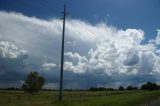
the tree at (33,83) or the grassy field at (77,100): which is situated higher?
the tree at (33,83)

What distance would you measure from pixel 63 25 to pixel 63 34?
3.41 ft

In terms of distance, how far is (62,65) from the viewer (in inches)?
1212

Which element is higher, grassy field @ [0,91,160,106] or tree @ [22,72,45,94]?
tree @ [22,72,45,94]

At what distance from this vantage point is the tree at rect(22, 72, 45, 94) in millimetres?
95875

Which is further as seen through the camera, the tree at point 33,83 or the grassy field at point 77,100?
the tree at point 33,83

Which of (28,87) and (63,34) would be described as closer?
(63,34)

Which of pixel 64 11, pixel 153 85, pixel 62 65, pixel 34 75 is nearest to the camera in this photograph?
pixel 62 65

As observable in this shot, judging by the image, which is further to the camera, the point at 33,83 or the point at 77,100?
the point at 33,83

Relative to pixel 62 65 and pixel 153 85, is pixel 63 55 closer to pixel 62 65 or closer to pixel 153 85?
pixel 62 65

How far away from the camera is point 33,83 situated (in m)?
95.6

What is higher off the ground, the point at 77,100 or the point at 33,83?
the point at 33,83

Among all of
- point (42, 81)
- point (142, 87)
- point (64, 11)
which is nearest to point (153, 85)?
point (142, 87)

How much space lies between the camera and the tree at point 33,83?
95.9 metres

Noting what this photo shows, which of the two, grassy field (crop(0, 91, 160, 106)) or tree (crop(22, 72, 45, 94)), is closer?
grassy field (crop(0, 91, 160, 106))
